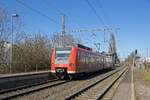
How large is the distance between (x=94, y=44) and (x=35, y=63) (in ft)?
73.1

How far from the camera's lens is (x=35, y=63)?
46312 millimetres

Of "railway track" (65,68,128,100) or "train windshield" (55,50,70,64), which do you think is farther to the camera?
"train windshield" (55,50,70,64)

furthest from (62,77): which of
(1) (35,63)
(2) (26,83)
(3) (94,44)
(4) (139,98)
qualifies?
(3) (94,44)

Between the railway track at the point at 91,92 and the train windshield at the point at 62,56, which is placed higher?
the train windshield at the point at 62,56

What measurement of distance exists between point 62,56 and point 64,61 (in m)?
0.48

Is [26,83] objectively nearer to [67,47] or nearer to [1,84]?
[1,84]

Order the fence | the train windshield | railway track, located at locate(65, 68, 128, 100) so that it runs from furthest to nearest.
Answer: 1. the fence
2. the train windshield
3. railway track, located at locate(65, 68, 128, 100)

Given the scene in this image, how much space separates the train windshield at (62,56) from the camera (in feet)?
90.0

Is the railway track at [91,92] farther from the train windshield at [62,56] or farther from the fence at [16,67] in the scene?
the fence at [16,67]

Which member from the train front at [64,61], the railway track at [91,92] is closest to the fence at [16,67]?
the train front at [64,61]

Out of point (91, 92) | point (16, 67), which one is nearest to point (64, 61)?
point (91, 92)

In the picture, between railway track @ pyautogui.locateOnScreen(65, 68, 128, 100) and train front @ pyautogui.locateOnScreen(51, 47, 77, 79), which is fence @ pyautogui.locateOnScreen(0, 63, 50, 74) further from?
railway track @ pyautogui.locateOnScreen(65, 68, 128, 100)

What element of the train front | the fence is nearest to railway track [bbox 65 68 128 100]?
the train front

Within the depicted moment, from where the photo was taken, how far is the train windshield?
27.4 metres
